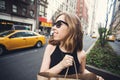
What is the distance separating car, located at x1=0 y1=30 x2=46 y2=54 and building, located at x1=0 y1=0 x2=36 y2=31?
8.96m

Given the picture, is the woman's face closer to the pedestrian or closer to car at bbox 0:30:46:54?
the pedestrian

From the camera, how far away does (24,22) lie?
20.4m

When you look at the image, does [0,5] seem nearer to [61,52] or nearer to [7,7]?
[7,7]

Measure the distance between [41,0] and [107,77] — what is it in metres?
22.4

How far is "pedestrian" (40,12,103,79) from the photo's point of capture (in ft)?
3.52

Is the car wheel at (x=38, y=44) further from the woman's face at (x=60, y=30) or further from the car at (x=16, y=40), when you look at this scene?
the woman's face at (x=60, y=30)

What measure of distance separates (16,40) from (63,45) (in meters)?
6.91

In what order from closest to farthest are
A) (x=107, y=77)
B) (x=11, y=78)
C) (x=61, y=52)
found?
(x=61, y=52), (x=107, y=77), (x=11, y=78)

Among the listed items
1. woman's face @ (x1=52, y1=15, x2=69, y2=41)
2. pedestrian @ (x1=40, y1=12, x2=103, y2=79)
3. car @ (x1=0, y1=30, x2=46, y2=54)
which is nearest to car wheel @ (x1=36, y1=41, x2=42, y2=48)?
car @ (x1=0, y1=30, x2=46, y2=54)

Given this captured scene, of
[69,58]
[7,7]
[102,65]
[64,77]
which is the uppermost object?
[7,7]

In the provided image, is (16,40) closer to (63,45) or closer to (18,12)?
(63,45)

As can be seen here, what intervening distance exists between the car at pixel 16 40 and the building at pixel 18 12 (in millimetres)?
8960

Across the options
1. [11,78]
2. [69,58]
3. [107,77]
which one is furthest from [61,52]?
[11,78]

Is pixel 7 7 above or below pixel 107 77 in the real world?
above
